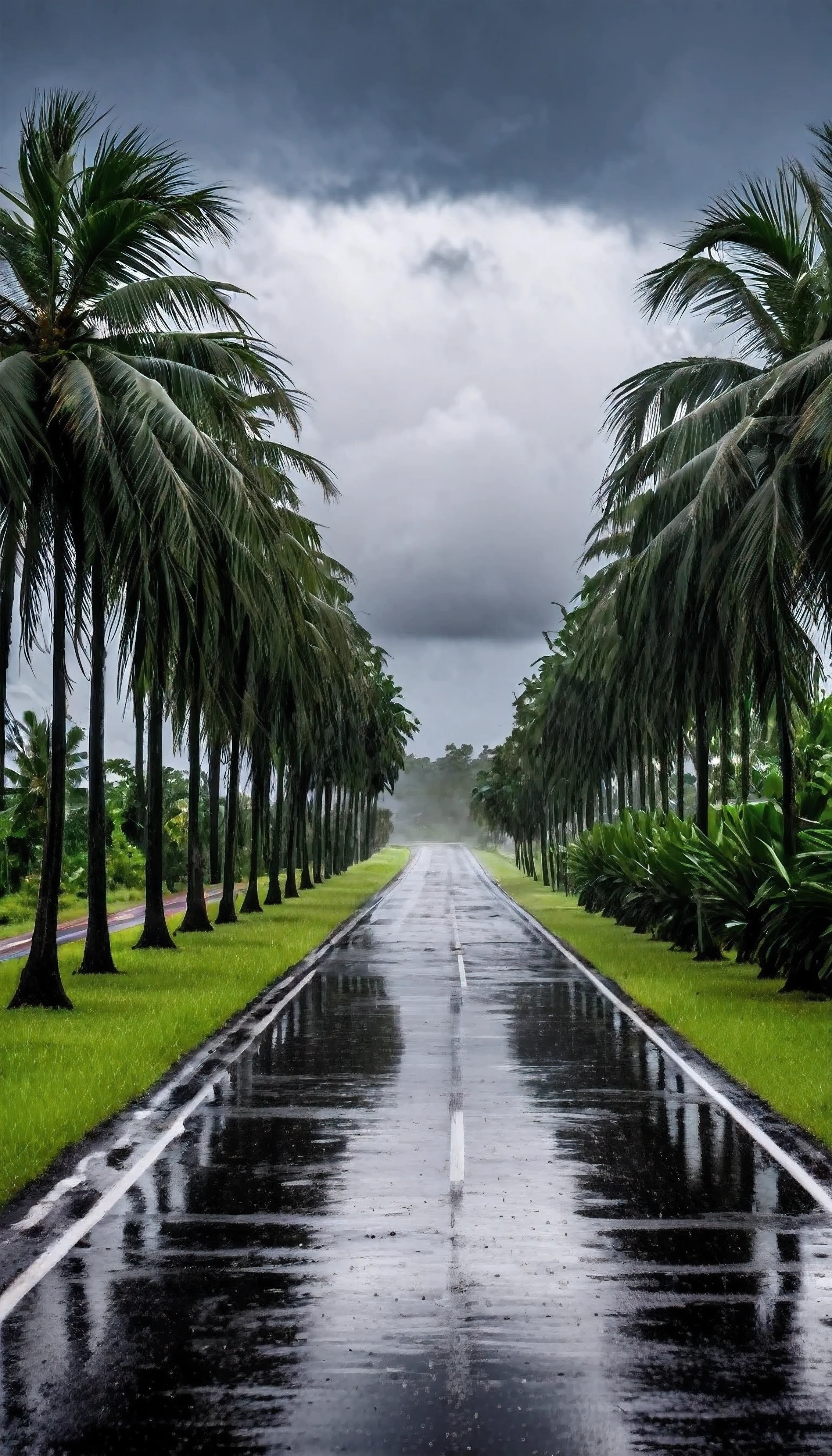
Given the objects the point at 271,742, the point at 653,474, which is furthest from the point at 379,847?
the point at 653,474

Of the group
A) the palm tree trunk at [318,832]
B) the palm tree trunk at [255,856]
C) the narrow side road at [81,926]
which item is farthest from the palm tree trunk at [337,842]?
the palm tree trunk at [255,856]

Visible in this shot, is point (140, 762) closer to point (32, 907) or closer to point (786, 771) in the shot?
point (32, 907)

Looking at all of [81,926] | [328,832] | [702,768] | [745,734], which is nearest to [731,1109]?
[745,734]

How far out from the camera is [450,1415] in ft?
18.4

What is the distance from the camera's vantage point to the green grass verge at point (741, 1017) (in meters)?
12.9

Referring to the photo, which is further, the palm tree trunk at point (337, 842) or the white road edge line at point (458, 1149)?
the palm tree trunk at point (337, 842)

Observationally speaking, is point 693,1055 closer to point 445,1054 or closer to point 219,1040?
point 445,1054

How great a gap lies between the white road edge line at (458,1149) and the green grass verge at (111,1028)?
2.69 meters

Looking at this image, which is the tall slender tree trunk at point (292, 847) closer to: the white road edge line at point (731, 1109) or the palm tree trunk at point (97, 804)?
the white road edge line at point (731, 1109)

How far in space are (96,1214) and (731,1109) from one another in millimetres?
5739

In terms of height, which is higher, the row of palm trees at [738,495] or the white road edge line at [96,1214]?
the row of palm trees at [738,495]

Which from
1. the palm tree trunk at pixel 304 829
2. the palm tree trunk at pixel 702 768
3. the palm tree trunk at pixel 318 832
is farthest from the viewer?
A: the palm tree trunk at pixel 318 832

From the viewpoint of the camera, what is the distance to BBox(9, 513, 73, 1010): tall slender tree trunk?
19031 mm

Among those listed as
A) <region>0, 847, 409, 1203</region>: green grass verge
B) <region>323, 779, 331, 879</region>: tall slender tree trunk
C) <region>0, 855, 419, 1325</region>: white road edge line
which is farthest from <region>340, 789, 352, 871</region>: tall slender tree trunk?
<region>0, 855, 419, 1325</region>: white road edge line
